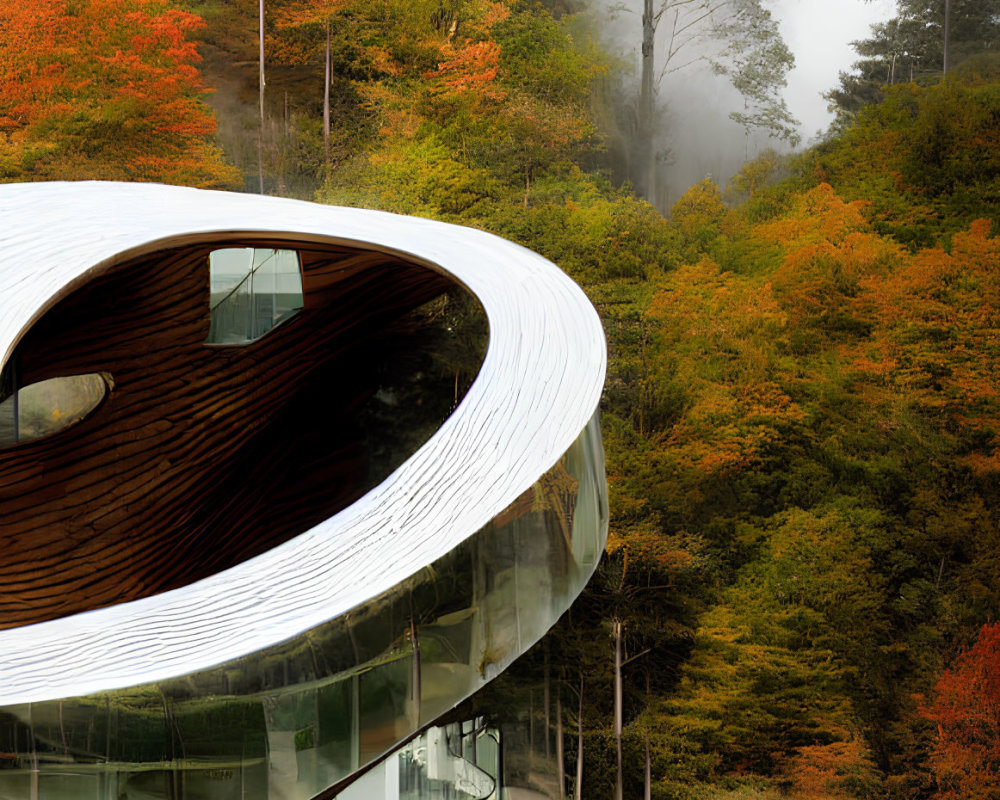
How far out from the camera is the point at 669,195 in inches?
488

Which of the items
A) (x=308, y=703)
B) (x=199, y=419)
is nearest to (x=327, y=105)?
(x=199, y=419)

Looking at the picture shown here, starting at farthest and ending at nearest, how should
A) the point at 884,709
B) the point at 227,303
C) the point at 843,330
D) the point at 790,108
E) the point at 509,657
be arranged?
the point at 790,108, the point at 843,330, the point at 884,709, the point at 227,303, the point at 509,657

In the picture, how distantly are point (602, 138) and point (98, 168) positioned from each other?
6129mm

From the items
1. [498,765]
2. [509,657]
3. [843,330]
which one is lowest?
[498,765]


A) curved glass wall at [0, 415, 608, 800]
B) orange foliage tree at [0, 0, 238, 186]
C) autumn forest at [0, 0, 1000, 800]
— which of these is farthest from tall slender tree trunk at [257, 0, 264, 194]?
curved glass wall at [0, 415, 608, 800]

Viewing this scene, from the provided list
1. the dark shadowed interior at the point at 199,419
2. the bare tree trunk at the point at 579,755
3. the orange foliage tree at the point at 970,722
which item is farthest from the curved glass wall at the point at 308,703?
the orange foliage tree at the point at 970,722

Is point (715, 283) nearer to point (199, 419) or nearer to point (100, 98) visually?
point (100, 98)

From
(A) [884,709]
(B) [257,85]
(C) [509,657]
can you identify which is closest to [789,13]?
(B) [257,85]

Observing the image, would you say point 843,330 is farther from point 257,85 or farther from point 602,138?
point 257,85

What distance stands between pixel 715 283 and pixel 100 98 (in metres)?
7.63

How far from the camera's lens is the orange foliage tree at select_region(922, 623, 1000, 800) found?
10.1 m

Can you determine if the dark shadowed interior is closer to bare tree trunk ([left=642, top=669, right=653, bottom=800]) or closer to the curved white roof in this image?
the curved white roof

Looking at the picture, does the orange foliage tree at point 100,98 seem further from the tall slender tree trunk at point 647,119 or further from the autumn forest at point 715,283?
the tall slender tree trunk at point 647,119

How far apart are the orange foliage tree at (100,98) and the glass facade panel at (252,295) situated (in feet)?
27.7
